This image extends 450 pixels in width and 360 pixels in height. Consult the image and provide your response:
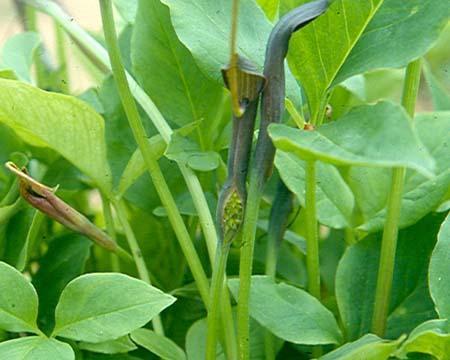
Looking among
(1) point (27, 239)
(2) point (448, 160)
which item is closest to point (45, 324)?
(1) point (27, 239)

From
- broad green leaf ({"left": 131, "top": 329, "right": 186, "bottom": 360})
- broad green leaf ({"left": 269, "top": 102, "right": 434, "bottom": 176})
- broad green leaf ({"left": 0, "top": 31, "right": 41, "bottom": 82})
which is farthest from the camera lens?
broad green leaf ({"left": 0, "top": 31, "right": 41, "bottom": 82})

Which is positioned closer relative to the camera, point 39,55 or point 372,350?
point 372,350

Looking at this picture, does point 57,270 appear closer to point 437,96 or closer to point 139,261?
point 139,261

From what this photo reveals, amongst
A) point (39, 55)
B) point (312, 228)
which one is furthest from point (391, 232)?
point (39, 55)

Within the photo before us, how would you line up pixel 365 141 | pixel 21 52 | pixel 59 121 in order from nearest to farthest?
1. pixel 365 141
2. pixel 59 121
3. pixel 21 52

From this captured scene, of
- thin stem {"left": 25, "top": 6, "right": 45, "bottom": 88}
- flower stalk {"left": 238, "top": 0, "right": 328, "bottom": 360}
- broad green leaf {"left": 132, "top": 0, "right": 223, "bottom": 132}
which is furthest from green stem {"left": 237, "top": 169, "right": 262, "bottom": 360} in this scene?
thin stem {"left": 25, "top": 6, "right": 45, "bottom": 88}

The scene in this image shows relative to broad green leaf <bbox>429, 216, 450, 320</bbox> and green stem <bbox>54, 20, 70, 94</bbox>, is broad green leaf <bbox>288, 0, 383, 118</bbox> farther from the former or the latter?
green stem <bbox>54, 20, 70, 94</bbox>

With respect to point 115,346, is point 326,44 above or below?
above

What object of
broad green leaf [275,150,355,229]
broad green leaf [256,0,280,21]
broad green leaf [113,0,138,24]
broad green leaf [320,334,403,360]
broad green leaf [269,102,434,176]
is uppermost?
broad green leaf [256,0,280,21]
